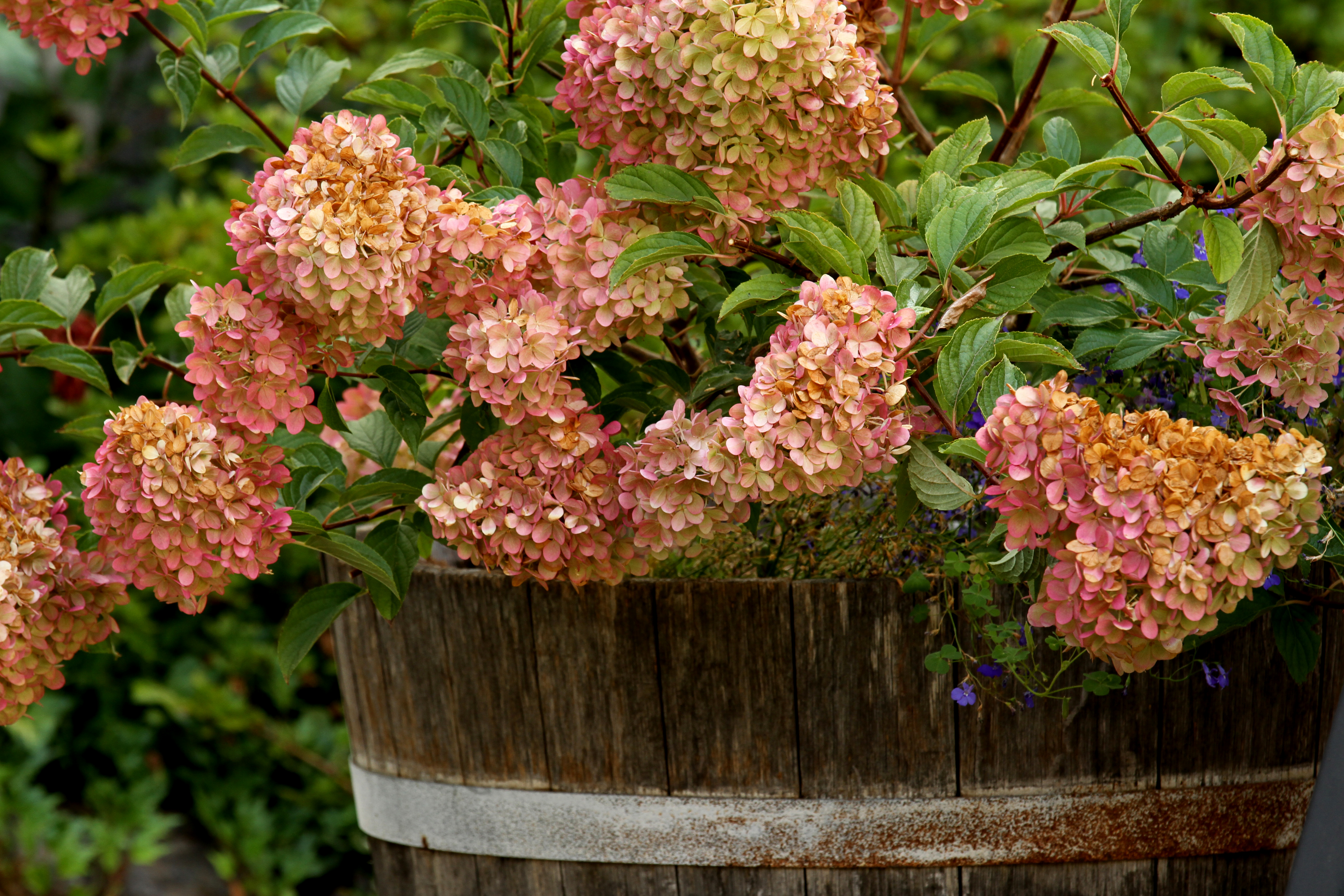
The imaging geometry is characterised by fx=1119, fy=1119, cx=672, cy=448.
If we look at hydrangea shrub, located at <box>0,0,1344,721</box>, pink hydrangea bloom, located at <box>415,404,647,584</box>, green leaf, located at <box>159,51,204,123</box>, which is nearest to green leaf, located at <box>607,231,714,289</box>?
hydrangea shrub, located at <box>0,0,1344,721</box>

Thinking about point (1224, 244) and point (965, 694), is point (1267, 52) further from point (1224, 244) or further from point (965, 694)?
point (965, 694)

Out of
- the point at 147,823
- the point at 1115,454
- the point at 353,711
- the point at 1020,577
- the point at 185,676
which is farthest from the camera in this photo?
the point at 185,676

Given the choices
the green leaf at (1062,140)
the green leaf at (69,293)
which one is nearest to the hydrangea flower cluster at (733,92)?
the green leaf at (1062,140)

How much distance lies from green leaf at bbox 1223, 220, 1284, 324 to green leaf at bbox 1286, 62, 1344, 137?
68 millimetres

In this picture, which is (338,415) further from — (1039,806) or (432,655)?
(1039,806)

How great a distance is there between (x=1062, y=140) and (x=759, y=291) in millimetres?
390

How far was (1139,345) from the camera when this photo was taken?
0.89 m

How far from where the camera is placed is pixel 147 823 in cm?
210

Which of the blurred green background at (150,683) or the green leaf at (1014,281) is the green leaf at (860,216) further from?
the blurred green background at (150,683)

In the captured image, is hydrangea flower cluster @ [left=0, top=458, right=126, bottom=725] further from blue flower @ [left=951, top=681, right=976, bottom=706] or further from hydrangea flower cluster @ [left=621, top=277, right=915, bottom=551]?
blue flower @ [left=951, top=681, right=976, bottom=706]

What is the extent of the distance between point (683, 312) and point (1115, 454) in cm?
49

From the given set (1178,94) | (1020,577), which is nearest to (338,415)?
(1020,577)

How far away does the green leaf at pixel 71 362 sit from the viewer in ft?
3.34

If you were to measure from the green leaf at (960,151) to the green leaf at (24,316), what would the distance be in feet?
2.56
